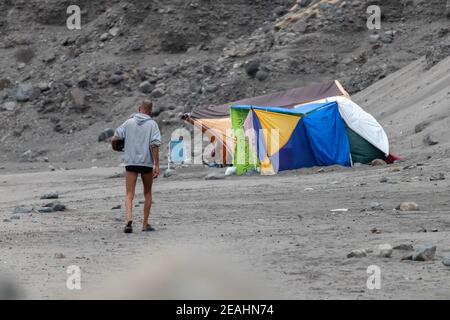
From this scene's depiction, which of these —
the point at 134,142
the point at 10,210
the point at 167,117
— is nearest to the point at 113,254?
the point at 134,142

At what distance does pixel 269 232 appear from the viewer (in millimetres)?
11438

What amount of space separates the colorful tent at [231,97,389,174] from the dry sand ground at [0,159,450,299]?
50.5 inches

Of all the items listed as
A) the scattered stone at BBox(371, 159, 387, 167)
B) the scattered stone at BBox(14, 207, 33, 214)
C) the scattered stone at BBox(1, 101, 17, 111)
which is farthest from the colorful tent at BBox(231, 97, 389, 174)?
the scattered stone at BBox(1, 101, 17, 111)

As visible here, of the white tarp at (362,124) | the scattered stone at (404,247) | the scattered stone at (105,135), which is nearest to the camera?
the scattered stone at (404,247)

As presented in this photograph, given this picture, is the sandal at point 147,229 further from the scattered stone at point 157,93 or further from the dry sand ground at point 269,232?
the scattered stone at point 157,93

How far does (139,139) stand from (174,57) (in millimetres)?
25174

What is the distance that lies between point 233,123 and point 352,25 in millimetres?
13504

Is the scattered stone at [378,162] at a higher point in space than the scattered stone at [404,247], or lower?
higher

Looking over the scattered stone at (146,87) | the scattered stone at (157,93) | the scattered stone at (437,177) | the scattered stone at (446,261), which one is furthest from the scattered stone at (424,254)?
the scattered stone at (146,87)

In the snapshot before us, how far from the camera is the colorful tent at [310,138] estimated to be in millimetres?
21172

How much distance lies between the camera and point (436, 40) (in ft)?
107

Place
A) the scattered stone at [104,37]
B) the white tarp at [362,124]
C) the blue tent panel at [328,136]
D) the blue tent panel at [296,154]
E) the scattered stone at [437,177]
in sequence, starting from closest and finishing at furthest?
the scattered stone at [437,177], the white tarp at [362,124], the blue tent panel at [328,136], the blue tent panel at [296,154], the scattered stone at [104,37]

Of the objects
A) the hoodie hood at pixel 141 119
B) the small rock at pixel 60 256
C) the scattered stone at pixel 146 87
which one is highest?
the scattered stone at pixel 146 87
